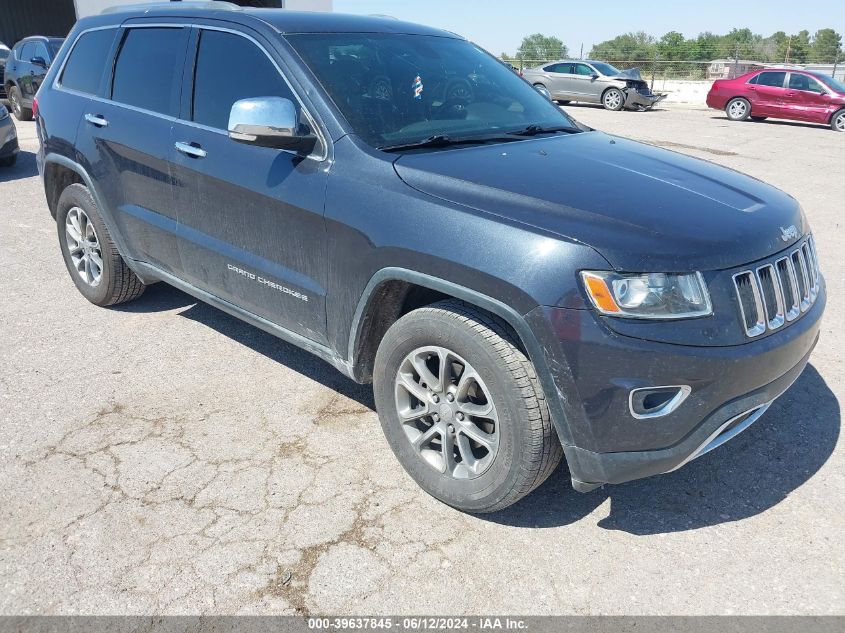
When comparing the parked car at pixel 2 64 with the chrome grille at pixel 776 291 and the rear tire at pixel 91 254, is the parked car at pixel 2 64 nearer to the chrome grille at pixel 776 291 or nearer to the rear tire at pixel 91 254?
the rear tire at pixel 91 254

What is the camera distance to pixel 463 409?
8.75 ft

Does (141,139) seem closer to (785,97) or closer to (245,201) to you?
(245,201)

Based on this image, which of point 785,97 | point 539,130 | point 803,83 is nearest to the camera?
point 539,130

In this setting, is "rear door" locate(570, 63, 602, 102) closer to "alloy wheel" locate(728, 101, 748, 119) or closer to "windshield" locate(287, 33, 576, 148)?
"alloy wheel" locate(728, 101, 748, 119)

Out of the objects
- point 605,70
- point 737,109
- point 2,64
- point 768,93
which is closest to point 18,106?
point 2,64

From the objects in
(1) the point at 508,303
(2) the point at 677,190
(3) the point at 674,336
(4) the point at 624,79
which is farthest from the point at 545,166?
(4) the point at 624,79

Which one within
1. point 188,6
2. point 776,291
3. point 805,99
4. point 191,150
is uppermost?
point 188,6

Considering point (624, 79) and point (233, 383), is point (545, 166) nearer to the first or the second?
point (233, 383)

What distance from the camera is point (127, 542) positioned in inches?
104

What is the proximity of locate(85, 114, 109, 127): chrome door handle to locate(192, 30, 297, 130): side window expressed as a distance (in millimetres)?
911

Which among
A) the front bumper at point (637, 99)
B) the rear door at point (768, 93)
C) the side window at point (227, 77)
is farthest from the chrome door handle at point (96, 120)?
the front bumper at point (637, 99)

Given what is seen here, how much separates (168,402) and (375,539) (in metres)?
1.60

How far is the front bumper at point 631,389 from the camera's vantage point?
224 cm

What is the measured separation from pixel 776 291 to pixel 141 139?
332 centimetres
